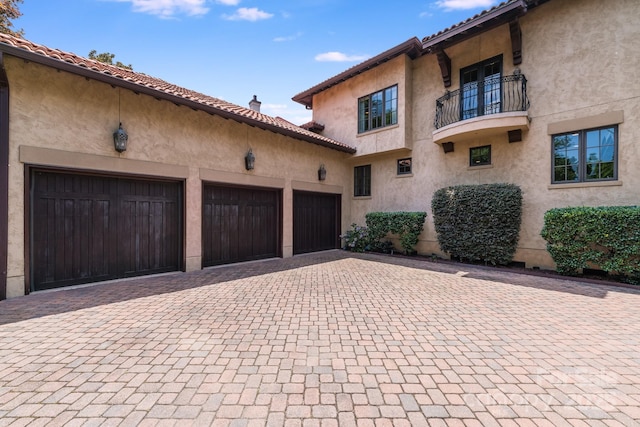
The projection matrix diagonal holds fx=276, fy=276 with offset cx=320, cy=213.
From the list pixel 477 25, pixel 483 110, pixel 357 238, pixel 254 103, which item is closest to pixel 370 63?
pixel 477 25

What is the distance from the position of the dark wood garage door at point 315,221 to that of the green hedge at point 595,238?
7475 mm

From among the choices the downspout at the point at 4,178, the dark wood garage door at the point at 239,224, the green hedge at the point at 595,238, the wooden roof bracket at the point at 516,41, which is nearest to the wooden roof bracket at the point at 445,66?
the wooden roof bracket at the point at 516,41

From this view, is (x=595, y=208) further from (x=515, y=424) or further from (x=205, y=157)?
(x=205, y=157)

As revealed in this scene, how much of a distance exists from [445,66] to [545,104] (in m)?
3.46

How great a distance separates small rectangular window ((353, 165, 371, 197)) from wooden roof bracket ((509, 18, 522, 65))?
632 centimetres

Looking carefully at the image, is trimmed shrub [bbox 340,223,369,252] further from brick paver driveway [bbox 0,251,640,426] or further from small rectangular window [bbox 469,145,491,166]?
brick paver driveway [bbox 0,251,640,426]

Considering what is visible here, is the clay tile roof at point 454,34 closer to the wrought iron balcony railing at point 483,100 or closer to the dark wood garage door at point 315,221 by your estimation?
the wrought iron balcony railing at point 483,100

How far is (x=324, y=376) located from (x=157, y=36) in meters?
9.89

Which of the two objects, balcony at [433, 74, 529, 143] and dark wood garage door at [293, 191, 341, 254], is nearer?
balcony at [433, 74, 529, 143]

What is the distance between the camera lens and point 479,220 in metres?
8.81

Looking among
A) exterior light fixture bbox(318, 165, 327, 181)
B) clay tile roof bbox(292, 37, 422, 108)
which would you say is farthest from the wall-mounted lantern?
exterior light fixture bbox(318, 165, 327, 181)

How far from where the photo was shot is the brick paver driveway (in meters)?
2.29

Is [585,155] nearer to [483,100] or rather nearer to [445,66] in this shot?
[483,100]

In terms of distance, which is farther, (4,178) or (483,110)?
(483,110)
